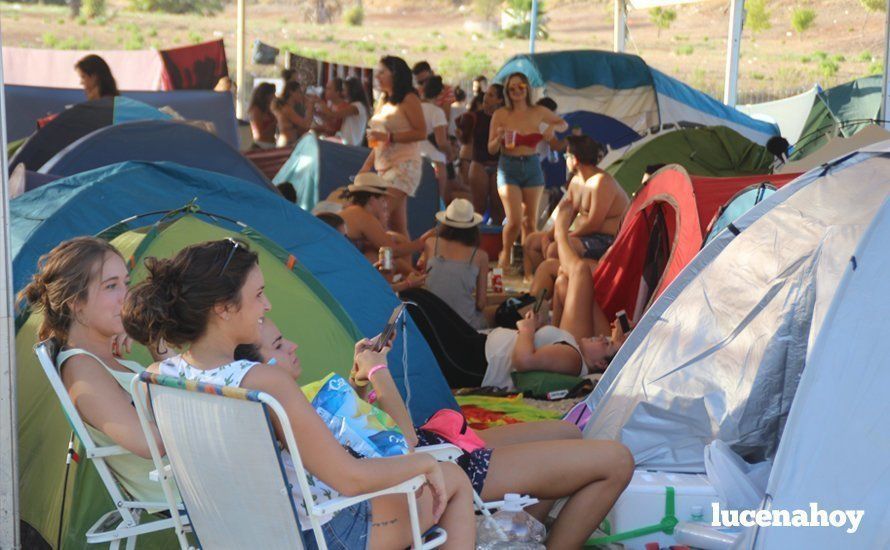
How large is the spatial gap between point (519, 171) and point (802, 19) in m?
33.7

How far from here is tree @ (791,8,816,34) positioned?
132 feet

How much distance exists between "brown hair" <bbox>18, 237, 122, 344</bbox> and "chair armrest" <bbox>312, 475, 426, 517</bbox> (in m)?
1.07

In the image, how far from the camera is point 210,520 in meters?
2.75

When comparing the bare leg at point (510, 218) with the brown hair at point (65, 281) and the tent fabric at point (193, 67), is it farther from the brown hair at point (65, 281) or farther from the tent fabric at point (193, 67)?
the tent fabric at point (193, 67)

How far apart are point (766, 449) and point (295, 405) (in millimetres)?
1939

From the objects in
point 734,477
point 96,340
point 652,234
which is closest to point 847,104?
point 652,234

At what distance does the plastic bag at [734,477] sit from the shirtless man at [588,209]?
3.36 meters

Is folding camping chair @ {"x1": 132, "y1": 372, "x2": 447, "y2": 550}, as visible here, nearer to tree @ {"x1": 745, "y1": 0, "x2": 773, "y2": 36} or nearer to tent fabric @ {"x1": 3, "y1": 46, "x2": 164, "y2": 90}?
tent fabric @ {"x1": 3, "y1": 46, "x2": 164, "y2": 90}

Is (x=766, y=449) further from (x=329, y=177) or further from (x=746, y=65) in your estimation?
(x=746, y=65)

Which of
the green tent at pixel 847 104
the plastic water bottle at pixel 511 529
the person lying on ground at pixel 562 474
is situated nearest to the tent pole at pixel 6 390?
the person lying on ground at pixel 562 474

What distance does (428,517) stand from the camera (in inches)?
114

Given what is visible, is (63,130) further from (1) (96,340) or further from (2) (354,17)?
(2) (354,17)

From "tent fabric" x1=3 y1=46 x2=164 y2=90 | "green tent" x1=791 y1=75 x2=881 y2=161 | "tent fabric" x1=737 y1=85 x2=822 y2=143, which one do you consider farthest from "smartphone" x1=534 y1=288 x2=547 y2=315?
"tent fabric" x1=3 y1=46 x2=164 y2=90

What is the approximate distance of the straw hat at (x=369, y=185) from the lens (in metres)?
7.03
